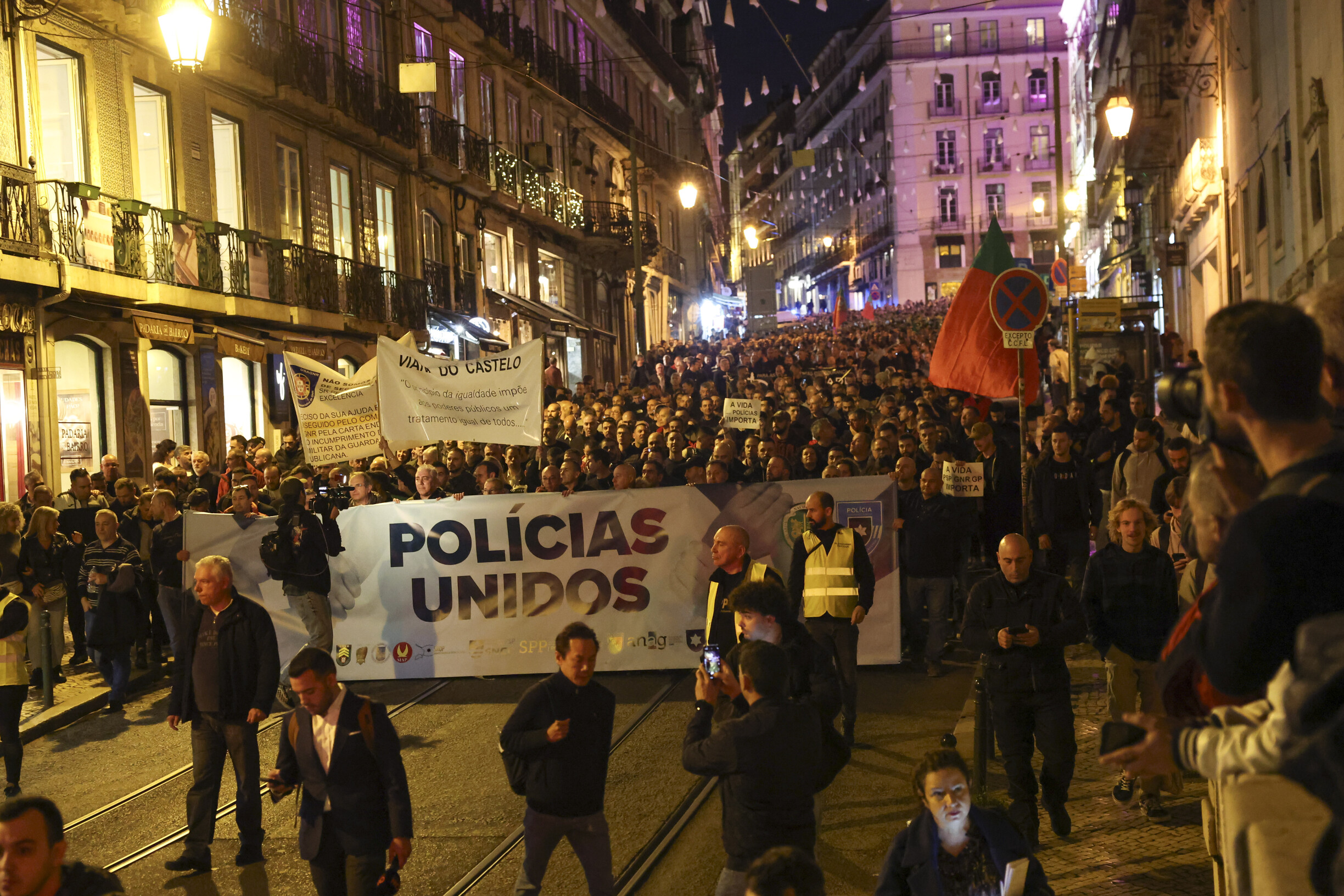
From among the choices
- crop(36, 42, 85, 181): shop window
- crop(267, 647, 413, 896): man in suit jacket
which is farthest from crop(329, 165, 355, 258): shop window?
crop(267, 647, 413, 896): man in suit jacket

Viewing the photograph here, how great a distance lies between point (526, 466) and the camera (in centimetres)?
1625

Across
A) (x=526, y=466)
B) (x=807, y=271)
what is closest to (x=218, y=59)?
(x=526, y=466)

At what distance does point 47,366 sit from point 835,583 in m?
12.9

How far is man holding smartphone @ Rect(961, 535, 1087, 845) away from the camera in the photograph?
23.2 ft

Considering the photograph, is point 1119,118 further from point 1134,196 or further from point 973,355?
point 1134,196

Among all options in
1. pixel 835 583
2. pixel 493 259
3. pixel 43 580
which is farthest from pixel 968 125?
pixel 835 583

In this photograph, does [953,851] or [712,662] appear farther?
[712,662]

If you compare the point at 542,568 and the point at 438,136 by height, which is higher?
the point at 438,136

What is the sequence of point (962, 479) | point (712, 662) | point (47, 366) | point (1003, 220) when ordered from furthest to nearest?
point (1003, 220)
point (47, 366)
point (962, 479)
point (712, 662)

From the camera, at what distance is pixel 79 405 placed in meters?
19.4

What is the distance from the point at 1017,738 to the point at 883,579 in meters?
4.49

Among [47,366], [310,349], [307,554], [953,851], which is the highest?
[310,349]

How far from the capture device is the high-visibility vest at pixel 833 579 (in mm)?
9234

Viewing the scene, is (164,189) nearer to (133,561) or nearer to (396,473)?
(396,473)
